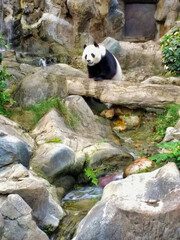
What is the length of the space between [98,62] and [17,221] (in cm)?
516

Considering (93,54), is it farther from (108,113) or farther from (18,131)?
(18,131)

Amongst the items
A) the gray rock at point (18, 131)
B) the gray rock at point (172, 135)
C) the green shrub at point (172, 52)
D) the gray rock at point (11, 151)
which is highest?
the green shrub at point (172, 52)

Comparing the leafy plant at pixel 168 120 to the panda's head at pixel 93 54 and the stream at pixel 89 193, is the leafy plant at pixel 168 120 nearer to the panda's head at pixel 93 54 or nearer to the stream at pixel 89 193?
the stream at pixel 89 193

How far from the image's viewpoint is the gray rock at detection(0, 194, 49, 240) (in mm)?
3496

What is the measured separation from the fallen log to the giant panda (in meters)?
0.62

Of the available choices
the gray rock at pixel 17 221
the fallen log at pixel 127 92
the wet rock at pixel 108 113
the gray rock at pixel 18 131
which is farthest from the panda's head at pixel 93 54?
the gray rock at pixel 17 221

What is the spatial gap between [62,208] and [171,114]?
3203 mm

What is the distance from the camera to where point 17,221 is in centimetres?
355

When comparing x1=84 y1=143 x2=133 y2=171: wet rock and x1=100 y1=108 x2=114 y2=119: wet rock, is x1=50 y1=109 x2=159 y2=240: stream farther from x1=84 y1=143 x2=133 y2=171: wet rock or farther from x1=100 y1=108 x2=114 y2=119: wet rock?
x1=100 y1=108 x2=114 y2=119: wet rock

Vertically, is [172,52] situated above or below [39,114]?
above

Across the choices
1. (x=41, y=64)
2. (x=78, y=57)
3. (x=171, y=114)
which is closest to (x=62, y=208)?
(x=171, y=114)

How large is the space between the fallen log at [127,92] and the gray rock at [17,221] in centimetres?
400

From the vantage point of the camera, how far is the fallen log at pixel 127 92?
6.93 m

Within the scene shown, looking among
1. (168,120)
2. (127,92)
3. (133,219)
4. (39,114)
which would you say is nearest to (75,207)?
(133,219)
